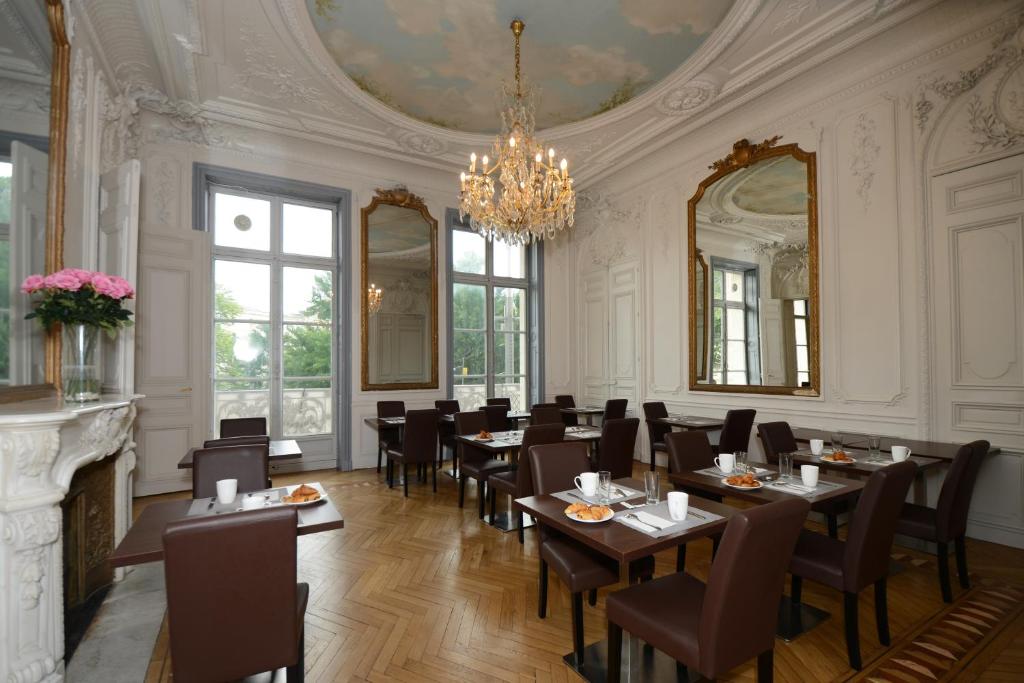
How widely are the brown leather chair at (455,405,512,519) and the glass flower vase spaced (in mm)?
2739

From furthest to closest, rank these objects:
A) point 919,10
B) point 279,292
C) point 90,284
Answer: point 279,292
point 919,10
point 90,284

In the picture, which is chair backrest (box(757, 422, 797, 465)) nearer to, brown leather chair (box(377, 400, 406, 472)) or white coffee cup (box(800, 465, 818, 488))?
white coffee cup (box(800, 465, 818, 488))

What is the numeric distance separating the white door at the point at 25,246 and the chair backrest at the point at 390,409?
397 centimetres

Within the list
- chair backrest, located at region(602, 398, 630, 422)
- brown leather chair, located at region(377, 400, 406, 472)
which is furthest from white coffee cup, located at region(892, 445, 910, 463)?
brown leather chair, located at region(377, 400, 406, 472)

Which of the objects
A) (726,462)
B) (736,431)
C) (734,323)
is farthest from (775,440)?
(734,323)

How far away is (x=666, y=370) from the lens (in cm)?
645

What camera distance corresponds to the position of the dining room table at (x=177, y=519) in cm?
172

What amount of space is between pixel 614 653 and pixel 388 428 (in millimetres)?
4497

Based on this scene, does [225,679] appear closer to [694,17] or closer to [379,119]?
[694,17]

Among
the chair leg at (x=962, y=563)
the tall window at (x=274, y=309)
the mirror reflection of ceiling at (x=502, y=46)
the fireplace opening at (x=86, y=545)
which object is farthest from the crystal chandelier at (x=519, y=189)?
the chair leg at (x=962, y=563)

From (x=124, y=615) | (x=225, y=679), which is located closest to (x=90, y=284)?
(x=124, y=615)

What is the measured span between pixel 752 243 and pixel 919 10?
7.28 ft

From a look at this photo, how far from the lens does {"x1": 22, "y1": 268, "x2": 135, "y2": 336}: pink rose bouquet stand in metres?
2.37

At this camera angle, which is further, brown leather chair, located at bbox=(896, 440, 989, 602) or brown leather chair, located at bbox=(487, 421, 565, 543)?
brown leather chair, located at bbox=(487, 421, 565, 543)
